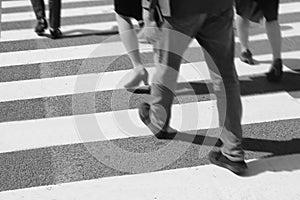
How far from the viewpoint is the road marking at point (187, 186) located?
3.35 m

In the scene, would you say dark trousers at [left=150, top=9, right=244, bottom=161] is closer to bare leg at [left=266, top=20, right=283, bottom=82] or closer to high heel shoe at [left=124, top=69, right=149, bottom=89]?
high heel shoe at [left=124, top=69, right=149, bottom=89]

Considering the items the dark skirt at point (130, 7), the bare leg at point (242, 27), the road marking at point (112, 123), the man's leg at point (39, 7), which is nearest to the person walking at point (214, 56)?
the road marking at point (112, 123)

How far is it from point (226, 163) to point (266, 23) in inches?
80.7

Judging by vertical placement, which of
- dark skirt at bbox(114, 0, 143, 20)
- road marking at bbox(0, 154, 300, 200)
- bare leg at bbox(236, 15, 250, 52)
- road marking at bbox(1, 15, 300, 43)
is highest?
dark skirt at bbox(114, 0, 143, 20)

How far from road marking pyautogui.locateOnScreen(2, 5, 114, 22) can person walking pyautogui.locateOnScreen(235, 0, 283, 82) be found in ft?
10.4

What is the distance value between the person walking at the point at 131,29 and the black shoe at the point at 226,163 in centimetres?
144

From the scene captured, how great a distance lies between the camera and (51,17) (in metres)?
6.63

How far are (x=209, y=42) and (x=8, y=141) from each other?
1.95m

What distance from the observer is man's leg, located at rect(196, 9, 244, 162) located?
3.40 m

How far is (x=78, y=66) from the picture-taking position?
5805mm

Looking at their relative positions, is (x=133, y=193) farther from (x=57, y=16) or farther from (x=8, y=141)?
(x=57, y=16)

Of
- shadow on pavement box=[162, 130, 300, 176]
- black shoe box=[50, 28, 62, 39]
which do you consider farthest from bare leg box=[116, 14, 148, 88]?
black shoe box=[50, 28, 62, 39]

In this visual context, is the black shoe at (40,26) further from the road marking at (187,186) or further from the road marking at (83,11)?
the road marking at (187,186)

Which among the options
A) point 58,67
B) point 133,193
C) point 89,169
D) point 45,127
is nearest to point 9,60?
point 58,67
